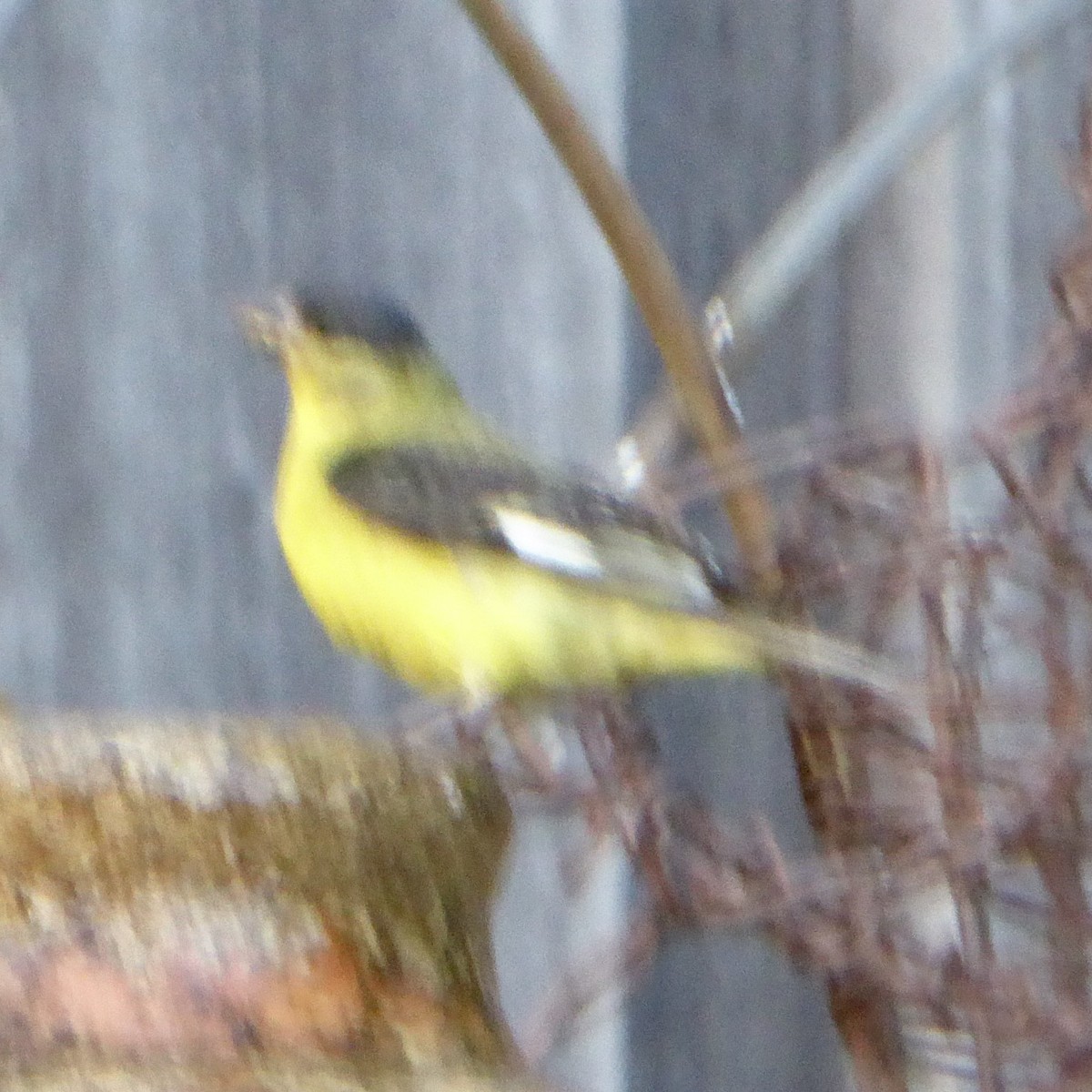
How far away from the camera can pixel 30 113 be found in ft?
3.49

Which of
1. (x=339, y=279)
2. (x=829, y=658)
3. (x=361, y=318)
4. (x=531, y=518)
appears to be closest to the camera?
(x=829, y=658)

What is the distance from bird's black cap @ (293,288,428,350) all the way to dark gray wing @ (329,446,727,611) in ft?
0.22

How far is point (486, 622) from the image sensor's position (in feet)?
2.68

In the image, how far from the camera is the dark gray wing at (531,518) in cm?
70

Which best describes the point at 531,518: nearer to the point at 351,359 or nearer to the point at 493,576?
the point at 493,576

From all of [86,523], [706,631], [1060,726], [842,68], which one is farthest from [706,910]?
[842,68]

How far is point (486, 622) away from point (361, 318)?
9.4 inches

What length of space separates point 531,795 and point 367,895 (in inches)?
8.4

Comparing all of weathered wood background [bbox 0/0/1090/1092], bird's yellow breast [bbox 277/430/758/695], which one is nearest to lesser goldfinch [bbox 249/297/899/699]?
bird's yellow breast [bbox 277/430/758/695]

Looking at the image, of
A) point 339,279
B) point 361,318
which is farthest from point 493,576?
point 339,279

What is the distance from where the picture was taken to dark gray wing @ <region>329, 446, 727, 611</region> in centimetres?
70

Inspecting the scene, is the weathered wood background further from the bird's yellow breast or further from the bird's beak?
the bird's yellow breast

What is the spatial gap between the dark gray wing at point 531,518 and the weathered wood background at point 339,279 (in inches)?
7.1

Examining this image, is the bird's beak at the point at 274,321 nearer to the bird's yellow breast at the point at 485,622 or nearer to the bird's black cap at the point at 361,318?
the bird's black cap at the point at 361,318
